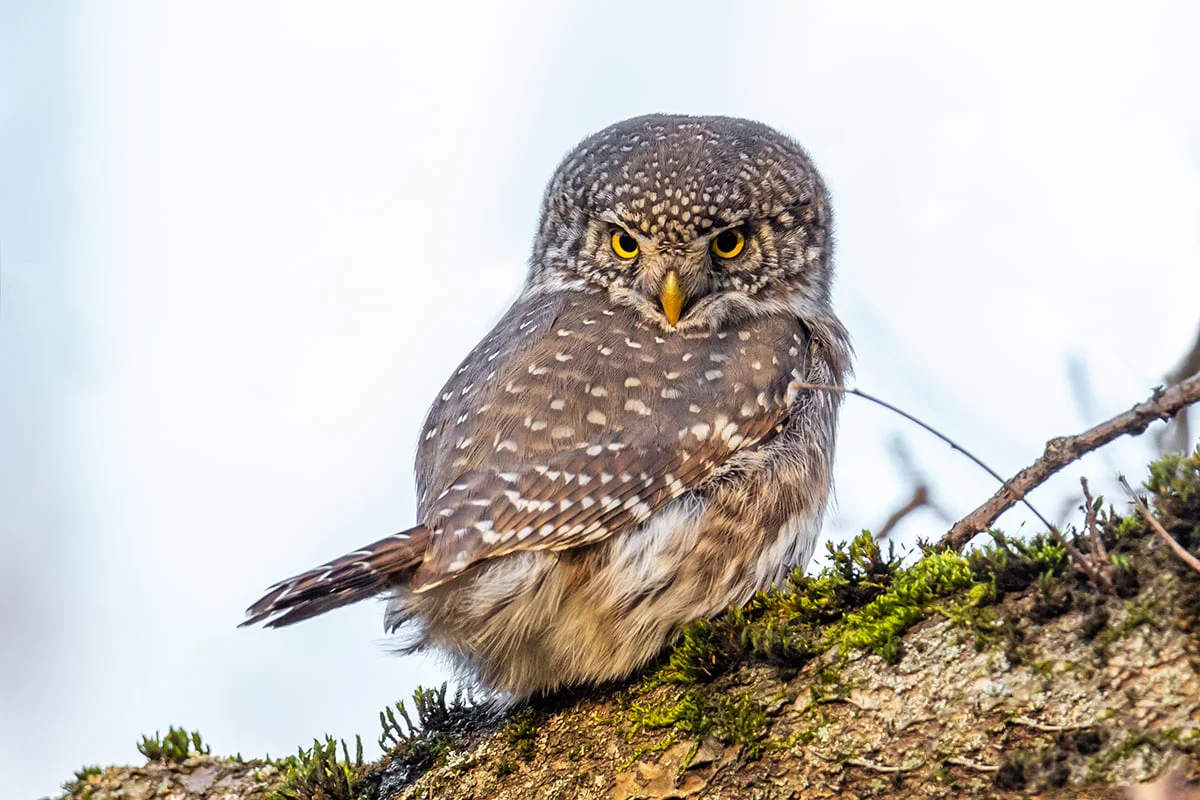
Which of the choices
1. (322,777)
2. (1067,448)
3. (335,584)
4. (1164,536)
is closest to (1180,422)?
(1067,448)

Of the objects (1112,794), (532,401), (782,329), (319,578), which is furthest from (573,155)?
(1112,794)

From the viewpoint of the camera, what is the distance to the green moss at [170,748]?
2758 mm

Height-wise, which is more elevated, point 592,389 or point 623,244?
point 623,244

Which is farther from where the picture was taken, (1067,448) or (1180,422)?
(1180,422)

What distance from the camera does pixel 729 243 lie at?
366 cm

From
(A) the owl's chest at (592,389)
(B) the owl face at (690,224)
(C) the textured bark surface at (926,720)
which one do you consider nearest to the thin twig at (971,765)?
(C) the textured bark surface at (926,720)

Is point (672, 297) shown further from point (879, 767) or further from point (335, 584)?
point (879, 767)

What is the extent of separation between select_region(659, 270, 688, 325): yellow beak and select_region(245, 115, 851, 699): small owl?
0.02 meters

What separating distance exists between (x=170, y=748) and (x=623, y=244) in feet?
6.77

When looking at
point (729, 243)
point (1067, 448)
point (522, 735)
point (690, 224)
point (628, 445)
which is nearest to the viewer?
point (1067, 448)

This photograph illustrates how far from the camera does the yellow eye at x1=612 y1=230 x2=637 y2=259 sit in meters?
3.64

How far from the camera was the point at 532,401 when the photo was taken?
2955 millimetres

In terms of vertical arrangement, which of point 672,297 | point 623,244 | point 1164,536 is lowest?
point 1164,536

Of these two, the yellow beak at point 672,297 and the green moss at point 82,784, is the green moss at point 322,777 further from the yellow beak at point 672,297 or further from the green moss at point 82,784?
the yellow beak at point 672,297
